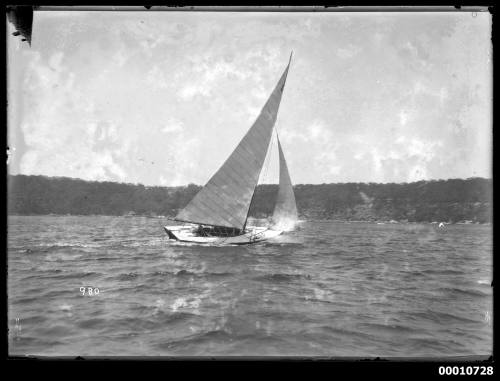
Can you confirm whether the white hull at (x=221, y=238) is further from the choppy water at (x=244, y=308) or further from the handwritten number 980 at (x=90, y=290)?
the handwritten number 980 at (x=90, y=290)

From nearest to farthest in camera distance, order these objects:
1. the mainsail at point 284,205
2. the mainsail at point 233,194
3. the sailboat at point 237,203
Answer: the mainsail at point 284,205
the sailboat at point 237,203
the mainsail at point 233,194

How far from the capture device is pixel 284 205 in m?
14.2

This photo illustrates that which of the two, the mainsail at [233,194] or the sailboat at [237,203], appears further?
the mainsail at [233,194]

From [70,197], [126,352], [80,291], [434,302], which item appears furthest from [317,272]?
[70,197]

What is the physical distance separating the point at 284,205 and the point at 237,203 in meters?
2.30

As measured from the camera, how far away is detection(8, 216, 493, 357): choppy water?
6301mm

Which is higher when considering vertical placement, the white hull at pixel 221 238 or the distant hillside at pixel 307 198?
the distant hillside at pixel 307 198

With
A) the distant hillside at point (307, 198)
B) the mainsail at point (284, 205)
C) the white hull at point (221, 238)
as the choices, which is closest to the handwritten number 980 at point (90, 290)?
the distant hillside at point (307, 198)

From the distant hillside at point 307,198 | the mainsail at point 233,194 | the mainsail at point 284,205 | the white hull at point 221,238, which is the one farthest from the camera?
the white hull at point 221,238

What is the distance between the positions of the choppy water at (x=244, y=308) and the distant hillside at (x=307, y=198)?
2.02 feet

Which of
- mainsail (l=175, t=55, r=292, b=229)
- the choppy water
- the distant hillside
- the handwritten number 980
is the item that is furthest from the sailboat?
the handwritten number 980

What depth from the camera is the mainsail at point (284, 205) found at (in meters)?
9.87

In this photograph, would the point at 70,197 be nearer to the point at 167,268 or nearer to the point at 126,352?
the point at 167,268

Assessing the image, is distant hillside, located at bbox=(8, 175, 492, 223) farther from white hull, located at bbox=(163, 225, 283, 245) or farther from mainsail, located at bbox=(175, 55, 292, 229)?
white hull, located at bbox=(163, 225, 283, 245)
